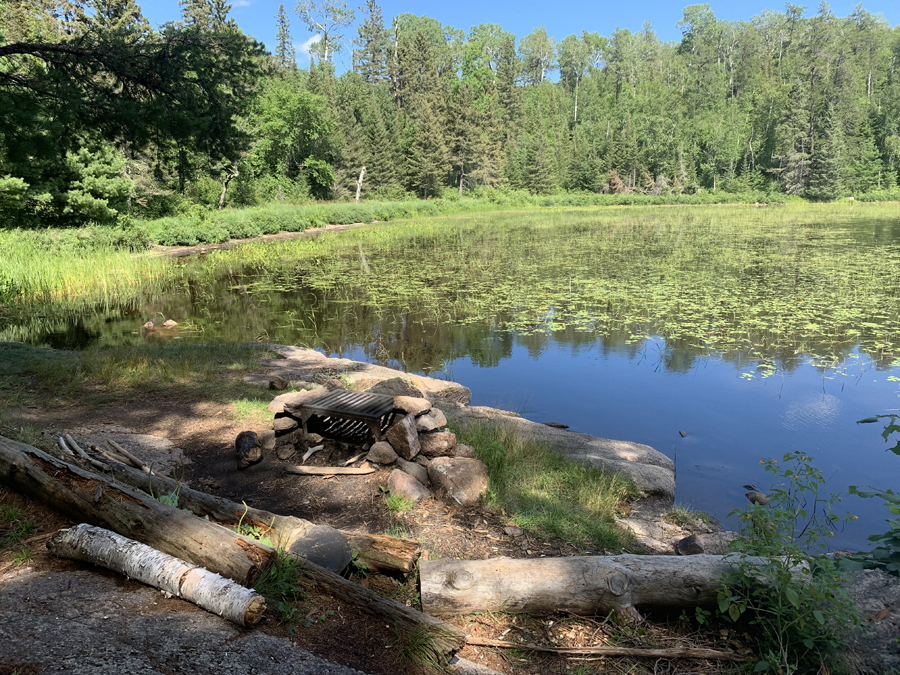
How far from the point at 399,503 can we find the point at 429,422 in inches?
47.1

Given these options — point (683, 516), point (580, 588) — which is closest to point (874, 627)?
point (580, 588)

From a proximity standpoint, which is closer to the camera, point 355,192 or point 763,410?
point 763,410

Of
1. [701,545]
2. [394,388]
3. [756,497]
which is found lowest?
[756,497]

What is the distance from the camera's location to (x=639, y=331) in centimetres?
1138

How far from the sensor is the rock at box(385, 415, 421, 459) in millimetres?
5125

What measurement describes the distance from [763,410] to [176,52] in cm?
947

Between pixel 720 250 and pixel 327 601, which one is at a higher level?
pixel 720 250

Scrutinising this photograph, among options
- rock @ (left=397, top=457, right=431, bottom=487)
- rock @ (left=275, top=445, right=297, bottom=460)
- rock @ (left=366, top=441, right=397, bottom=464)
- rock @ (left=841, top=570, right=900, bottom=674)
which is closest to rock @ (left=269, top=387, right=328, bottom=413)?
rock @ (left=275, top=445, right=297, bottom=460)

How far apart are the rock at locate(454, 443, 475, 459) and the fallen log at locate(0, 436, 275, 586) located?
8.48 ft

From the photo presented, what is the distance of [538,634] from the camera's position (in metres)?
2.94

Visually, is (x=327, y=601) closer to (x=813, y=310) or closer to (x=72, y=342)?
(x=72, y=342)

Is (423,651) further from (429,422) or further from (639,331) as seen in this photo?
(639,331)

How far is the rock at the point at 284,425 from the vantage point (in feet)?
18.4

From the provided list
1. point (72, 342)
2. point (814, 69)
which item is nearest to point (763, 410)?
point (72, 342)
